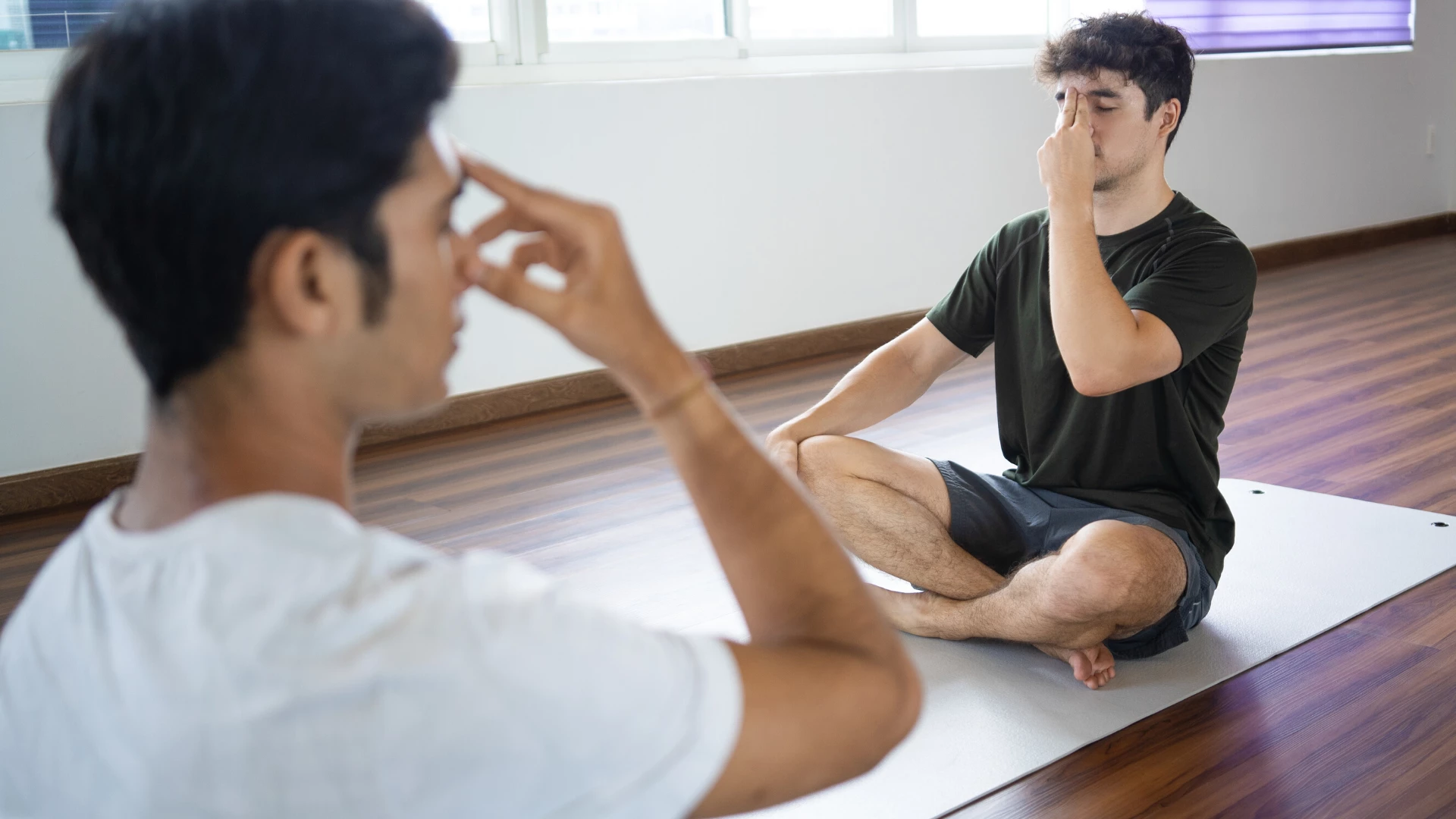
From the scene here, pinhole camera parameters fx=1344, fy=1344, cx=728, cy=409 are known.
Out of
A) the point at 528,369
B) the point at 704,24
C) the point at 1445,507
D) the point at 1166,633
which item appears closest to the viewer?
the point at 1166,633

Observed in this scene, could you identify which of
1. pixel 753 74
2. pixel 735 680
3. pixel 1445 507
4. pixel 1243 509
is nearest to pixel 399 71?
pixel 735 680

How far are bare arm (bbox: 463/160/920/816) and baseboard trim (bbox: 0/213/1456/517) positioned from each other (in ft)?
7.58

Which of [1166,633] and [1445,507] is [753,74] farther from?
Answer: [1166,633]

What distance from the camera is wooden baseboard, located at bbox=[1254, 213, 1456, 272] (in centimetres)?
631

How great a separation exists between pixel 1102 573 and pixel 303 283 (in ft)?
4.69

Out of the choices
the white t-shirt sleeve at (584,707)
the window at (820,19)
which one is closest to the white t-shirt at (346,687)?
the white t-shirt sleeve at (584,707)

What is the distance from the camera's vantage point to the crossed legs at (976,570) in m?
1.83

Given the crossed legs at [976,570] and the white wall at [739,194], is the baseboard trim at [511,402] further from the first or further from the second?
the crossed legs at [976,570]

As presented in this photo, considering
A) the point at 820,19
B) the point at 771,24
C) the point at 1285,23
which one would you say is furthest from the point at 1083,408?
the point at 1285,23

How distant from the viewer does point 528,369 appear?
12.6 ft

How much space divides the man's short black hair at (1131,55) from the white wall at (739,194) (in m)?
1.43

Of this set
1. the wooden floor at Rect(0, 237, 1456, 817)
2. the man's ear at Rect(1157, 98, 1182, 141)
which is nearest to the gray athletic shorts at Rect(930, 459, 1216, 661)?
the wooden floor at Rect(0, 237, 1456, 817)

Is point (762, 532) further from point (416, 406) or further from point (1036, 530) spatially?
point (1036, 530)

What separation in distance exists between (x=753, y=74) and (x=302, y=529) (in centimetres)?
389
